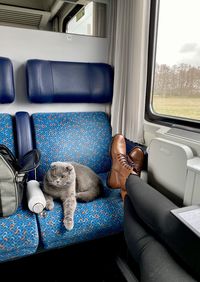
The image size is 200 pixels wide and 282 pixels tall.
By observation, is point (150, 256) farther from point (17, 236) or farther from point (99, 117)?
point (99, 117)

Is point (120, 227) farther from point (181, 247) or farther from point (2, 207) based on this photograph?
point (2, 207)

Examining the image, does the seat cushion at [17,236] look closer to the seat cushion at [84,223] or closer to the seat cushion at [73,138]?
the seat cushion at [84,223]

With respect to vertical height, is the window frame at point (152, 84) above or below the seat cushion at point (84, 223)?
above

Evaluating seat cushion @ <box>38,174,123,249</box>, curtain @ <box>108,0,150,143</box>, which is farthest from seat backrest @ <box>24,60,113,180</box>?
seat cushion @ <box>38,174,123,249</box>

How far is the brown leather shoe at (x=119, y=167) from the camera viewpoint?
1.50m

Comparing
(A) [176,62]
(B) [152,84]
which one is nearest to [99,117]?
(B) [152,84]

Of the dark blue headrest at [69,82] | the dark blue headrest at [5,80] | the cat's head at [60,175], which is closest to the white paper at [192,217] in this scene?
the cat's head at [60,175]

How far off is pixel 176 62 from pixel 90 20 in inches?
40.0

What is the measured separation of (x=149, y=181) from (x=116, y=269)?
61 cm

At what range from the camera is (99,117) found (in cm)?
207

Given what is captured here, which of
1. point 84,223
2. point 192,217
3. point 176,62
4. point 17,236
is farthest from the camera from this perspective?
point 176,62

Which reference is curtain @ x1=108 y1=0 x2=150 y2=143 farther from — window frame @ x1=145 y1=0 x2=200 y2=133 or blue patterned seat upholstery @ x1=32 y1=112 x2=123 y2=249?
blue patterned seat upholstery @ x1=32 y1=112 x2=123 y2=249

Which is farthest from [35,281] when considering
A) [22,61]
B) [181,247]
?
[22,61]

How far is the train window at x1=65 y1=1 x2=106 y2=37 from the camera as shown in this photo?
2.10 meters
